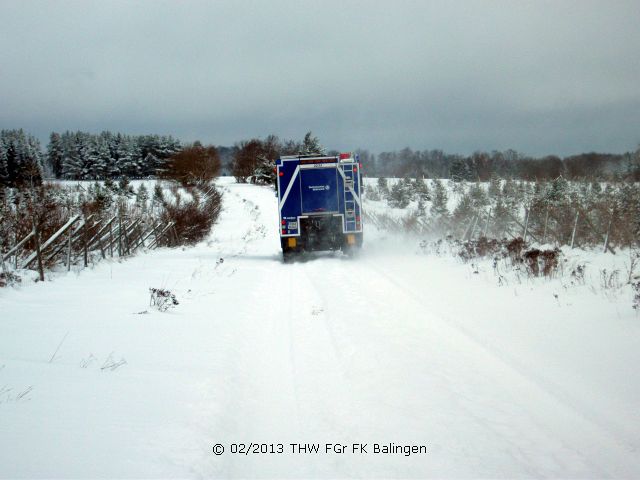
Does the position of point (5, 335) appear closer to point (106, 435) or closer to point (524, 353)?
point (106, 435)

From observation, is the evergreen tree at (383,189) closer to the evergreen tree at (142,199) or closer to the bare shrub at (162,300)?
the evergreen tree at (142,199)

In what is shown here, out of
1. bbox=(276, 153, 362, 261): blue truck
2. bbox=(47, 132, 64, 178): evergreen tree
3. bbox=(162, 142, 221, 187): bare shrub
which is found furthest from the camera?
bbox=(47, 132, 64, 178): evergreen tree

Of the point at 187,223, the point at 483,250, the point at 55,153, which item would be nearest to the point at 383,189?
the point at 187,223

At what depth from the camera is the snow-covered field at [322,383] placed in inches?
119

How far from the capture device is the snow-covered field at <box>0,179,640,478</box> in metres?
3.02

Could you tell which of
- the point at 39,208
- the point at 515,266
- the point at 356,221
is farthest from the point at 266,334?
the point at 39,208

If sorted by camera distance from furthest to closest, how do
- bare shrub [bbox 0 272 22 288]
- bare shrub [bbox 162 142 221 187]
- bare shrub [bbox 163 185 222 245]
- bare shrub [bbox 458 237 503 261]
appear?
bare shrub [bbox 162 142 221 187]
bare shrub [bbox 163 185 222 245]
bare shrub [bbox 458 237 503 261]
bare shrub [bbox 0 272 22 288]

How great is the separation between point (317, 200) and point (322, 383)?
32.9ft

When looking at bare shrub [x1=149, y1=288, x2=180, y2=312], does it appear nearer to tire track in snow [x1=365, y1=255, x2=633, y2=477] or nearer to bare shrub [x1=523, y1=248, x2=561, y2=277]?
tire track in snow [x1=365, y1=255, x2=633, y2=477]

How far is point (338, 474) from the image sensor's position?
9.75 feet

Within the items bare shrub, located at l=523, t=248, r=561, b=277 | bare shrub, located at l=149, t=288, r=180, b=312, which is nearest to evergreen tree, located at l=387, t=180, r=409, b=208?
bare shrub, located at l=523, t=248, r=561, b=277

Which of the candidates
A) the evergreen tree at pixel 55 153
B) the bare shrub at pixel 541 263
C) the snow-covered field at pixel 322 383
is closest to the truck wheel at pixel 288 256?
the snow-covered field at pixel 322 383

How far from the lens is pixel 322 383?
4.38 meters

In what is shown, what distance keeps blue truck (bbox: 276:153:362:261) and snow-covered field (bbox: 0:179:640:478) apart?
5734 millimetres
